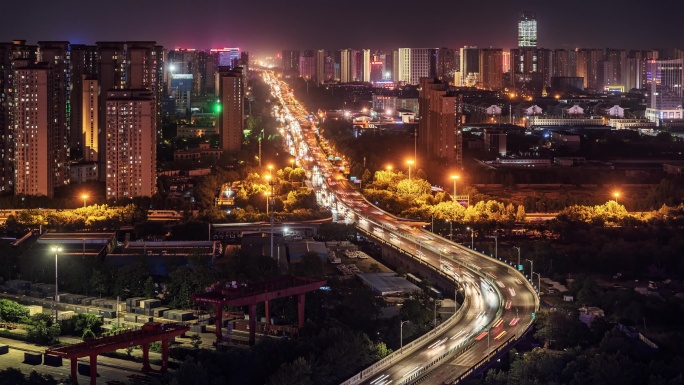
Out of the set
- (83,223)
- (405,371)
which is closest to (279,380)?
(405,371)

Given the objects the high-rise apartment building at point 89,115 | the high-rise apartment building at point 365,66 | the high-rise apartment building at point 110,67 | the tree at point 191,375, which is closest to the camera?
the tree at point 191,375

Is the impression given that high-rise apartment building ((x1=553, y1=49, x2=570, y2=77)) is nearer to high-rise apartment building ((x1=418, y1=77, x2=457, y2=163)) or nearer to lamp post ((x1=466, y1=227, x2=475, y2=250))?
high-rise apartment building ((x1=418, y1=77, x2=457, y2=163))

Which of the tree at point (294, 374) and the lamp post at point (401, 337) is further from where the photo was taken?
the lamp post at point (401, 337)

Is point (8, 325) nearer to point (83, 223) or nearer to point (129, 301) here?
point (129, 301)

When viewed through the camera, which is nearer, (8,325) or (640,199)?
(8,325)

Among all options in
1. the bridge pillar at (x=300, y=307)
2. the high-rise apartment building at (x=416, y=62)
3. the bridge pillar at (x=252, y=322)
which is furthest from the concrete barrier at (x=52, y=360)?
the high-rise apartment building at (x=416, y=62)

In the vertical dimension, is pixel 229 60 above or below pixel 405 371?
above

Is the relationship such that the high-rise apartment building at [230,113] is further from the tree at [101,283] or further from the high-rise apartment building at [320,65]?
the high-rise apartment building at [320,65]
